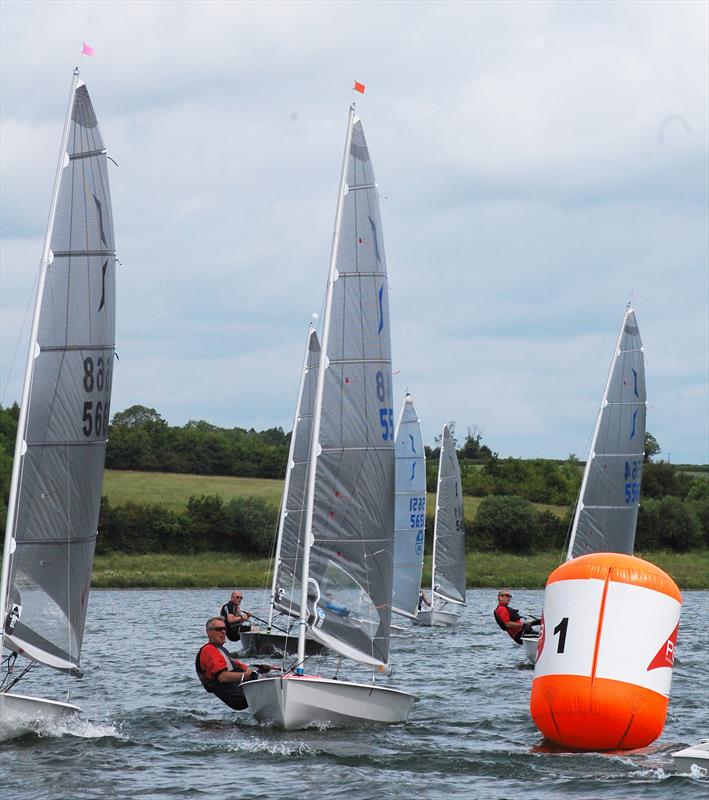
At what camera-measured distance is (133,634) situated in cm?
3866

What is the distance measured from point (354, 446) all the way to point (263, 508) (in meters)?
57.4

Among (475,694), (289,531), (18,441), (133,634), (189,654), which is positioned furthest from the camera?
(133,634)

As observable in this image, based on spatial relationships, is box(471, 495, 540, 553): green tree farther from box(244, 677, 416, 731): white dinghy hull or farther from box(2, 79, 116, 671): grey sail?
box(2, 79, 116, 671): grey sail

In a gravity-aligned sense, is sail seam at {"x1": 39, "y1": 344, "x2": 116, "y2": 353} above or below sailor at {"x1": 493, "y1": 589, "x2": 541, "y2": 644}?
above

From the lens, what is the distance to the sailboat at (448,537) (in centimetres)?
4816

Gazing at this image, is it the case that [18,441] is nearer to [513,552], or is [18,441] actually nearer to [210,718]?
[210,718]

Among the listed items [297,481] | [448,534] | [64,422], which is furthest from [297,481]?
[64,422]

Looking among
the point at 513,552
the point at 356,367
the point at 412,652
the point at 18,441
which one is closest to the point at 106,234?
the point at 18,441

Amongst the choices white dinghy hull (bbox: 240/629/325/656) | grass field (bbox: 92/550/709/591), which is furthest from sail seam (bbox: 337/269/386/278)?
grass field (bbox: 92/550/709/591)

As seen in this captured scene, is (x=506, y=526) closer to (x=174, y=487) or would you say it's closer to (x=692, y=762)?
(x=174, y=487)

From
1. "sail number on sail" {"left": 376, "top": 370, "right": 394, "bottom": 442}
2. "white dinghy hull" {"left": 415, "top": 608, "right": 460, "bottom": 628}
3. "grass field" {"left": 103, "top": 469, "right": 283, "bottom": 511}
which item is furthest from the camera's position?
"grass field" {"left": 103, "top": 469, "right": 283, "bottom": 511}

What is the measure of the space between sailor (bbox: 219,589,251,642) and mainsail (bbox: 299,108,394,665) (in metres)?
7.13

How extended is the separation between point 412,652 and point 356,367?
1585 cm

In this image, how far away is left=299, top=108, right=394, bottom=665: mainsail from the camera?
20516mm
